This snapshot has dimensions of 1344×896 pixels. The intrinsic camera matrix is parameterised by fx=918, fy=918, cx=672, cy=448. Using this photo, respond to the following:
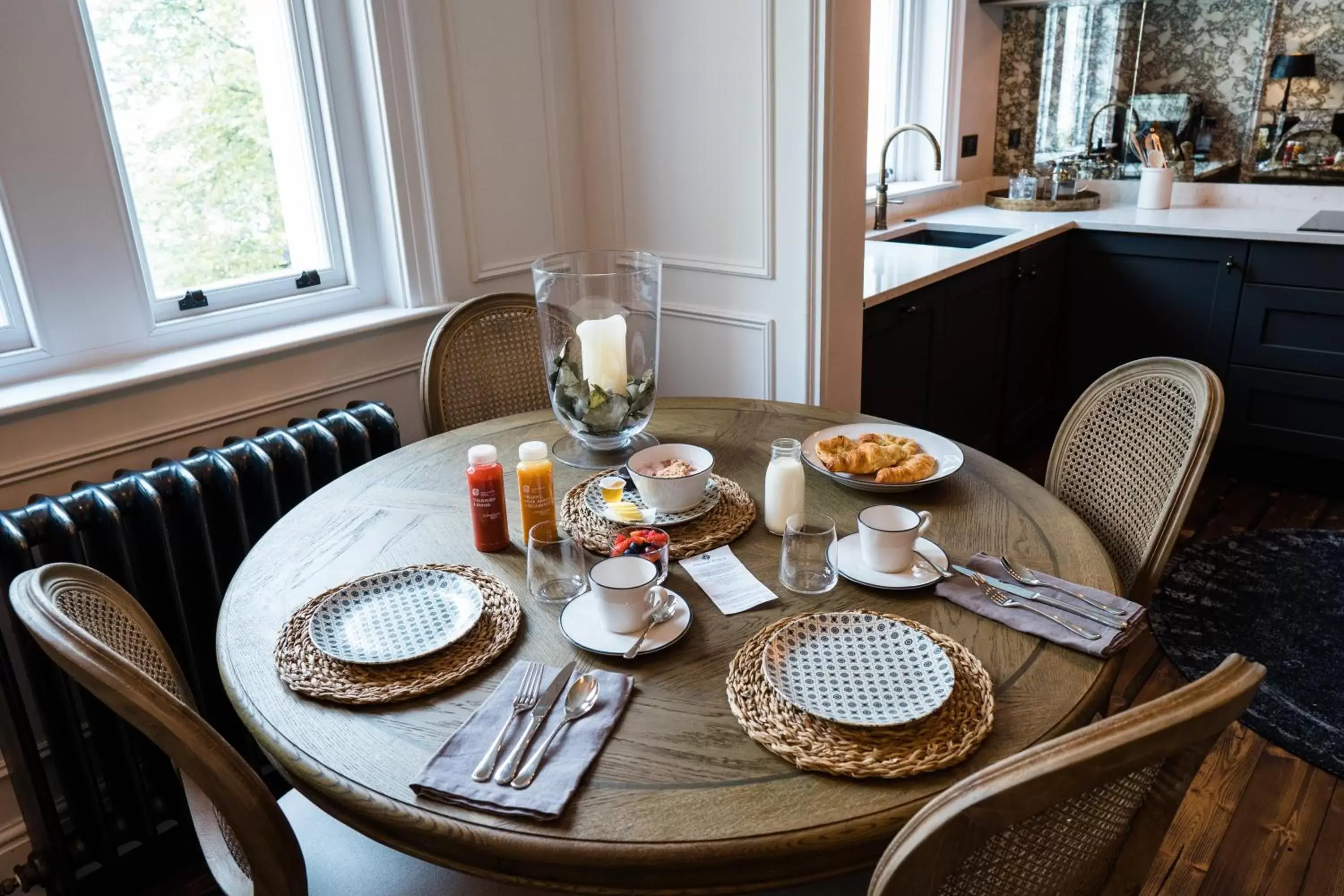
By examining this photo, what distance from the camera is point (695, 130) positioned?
234cm

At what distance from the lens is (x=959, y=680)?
98 cm

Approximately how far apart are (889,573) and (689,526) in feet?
1.00

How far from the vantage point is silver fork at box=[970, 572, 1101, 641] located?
1.05 m

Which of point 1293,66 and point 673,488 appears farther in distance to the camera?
point 1293,66

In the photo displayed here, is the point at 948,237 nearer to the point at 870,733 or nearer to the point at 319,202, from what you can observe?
the point at 319,202

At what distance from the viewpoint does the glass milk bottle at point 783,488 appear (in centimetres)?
131

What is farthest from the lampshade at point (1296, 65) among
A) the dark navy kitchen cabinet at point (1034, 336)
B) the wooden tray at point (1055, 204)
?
the dark navy kitchen cabinet at point (1034, 336)

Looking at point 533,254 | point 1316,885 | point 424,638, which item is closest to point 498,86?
point 533,254

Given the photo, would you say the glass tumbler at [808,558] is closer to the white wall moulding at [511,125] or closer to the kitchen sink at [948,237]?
the white wall moulding at [511,125]

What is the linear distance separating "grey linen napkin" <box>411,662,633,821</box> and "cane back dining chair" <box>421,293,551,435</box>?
41.2 inches

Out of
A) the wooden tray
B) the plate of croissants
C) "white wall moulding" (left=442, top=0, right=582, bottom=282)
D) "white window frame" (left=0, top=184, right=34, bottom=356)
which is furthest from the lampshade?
"white window frame" (left=0, top=184, right=34, bottom=356)

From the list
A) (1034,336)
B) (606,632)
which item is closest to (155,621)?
(606,632)

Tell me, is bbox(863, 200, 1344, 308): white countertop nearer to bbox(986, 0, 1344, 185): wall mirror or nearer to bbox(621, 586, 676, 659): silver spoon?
bbox(986, 0, 1344, 185): wall mirror

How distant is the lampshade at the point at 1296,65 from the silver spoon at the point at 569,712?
12.5 ft
